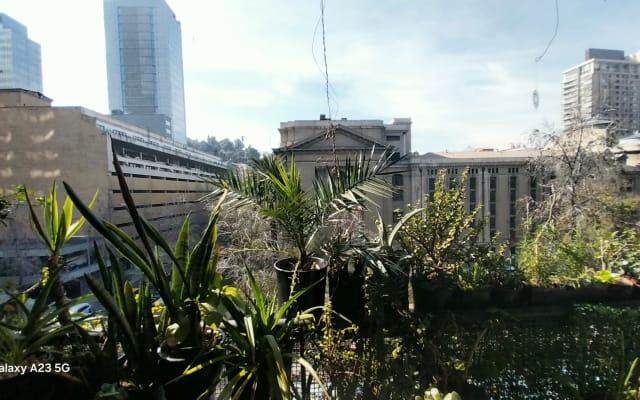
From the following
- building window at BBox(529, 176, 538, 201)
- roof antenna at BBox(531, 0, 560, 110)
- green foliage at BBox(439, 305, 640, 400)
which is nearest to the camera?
green foliage at BBox(439, 305, 640, 400)

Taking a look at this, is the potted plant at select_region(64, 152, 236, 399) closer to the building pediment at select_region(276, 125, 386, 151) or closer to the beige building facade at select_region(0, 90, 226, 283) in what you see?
the beige building facade at select_region(0, 90, 226, 283)

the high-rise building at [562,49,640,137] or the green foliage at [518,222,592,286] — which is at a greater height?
the high-rise building at [562,49,640,137]

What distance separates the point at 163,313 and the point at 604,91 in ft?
20.4

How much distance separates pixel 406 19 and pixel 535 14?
91 centimetres

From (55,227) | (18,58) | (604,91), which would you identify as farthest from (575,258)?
(604,91)

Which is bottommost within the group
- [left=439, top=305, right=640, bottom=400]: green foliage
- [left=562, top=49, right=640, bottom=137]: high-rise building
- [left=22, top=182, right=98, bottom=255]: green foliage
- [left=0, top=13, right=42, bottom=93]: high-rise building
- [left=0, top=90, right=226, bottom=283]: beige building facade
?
[left=439, top=305, right=640, bottom=400]: green foliage

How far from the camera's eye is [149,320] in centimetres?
111

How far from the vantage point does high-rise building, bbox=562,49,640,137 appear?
3.74 metres

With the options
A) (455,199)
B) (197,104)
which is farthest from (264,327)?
(197,104)

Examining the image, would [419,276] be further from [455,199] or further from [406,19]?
[406,19]

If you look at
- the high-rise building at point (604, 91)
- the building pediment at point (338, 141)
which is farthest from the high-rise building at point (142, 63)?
the high-rise building at point (604, 91)

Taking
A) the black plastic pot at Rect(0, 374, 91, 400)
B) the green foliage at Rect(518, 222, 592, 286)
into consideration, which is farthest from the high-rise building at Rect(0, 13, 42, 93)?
the green foliage at Rect(518, 222, 592, 286)

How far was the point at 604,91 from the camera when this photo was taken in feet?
15.1

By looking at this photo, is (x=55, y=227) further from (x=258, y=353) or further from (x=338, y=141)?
(x=338, y=141)
